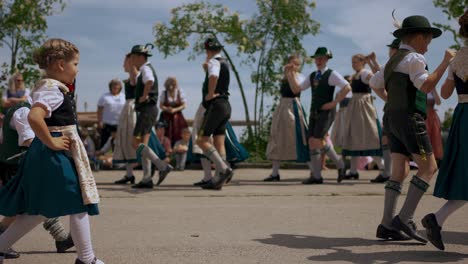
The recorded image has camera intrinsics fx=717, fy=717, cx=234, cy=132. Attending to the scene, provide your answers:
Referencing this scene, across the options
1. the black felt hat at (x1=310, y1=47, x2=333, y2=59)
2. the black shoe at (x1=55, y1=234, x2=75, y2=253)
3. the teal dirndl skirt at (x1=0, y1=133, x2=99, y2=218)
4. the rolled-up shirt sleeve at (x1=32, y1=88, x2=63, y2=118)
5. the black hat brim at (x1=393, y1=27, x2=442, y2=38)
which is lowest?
the black shoe at (x1=55, y1=234, x2=75, y2=253)

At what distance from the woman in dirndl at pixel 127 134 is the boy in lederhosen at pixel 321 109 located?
95.5 inches

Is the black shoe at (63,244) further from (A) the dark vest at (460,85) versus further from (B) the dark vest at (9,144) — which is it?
(A) the dark vest at (460,85)

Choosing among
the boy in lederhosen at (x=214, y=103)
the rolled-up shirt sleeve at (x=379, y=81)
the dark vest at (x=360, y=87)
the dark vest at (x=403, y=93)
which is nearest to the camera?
the dark vest at (x=403, y=93)

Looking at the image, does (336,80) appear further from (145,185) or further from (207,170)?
(145,185)

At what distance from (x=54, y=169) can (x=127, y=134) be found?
19.6ft

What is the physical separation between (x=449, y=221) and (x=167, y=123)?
868cm

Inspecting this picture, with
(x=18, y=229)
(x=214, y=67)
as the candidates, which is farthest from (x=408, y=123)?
(x=214, y=67)

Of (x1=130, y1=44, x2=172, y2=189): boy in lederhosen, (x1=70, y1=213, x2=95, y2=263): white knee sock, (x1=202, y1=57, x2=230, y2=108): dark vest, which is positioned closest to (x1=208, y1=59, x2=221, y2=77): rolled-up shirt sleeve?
(x1=202, y1=57, x2=230, y2=108): dark vest

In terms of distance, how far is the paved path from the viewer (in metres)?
4.46

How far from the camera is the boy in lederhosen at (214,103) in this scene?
29.2ft

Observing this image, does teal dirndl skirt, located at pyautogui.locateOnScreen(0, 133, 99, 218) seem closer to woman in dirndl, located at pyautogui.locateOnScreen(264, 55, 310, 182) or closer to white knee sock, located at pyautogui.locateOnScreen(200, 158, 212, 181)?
white knee sock, located at pyautogui.locateOnScreen(200, 158, 212, 181)

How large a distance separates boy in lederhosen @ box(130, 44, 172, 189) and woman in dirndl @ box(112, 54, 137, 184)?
1.36 ft

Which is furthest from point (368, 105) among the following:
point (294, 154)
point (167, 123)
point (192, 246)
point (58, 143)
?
point (58, 143)

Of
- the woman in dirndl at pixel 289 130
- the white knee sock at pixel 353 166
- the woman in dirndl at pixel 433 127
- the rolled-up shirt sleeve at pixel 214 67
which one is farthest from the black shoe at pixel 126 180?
the woman in dirndl at pixel 433 127
